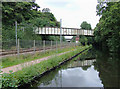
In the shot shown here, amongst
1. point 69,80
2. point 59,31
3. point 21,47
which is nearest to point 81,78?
point 69,80

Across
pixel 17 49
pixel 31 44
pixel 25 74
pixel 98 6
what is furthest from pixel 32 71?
pixel 98 6

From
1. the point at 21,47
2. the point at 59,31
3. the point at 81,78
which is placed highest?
the point at 59,31

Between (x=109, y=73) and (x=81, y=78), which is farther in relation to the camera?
(x=109, y=73)

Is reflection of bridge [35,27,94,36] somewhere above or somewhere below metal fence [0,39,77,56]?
above

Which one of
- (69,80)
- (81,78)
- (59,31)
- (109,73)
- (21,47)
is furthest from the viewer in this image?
(59,31)

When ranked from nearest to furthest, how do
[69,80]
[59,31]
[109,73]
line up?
1. [69,80]
2. [109,73]
3. [59,31]

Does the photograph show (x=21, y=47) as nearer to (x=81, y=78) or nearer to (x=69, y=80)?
(x=69, y=80)

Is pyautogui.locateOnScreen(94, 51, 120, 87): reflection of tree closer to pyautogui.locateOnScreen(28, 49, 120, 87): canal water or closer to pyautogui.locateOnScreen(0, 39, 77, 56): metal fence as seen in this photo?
pyautogui.locateOnScreen(28, 49, 120, 87): canal water

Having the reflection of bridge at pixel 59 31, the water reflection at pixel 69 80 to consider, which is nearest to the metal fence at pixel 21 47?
the water reflection at pixel 69 80

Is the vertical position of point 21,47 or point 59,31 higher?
point 59,31

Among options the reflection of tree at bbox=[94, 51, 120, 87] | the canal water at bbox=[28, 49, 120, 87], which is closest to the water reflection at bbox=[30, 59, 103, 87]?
the canal water at bbox=[28, 49, 120, 87]

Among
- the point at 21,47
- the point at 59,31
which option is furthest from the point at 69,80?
the point at 59,31

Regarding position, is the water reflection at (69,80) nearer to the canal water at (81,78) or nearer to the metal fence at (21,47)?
the canal water at (81,78)

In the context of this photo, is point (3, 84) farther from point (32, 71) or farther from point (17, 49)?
point (17, 49)
